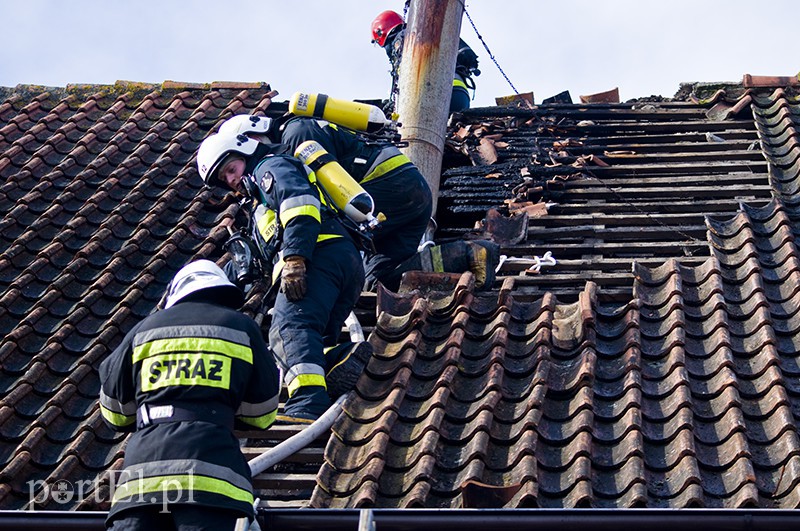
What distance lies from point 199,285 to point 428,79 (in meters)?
5.25

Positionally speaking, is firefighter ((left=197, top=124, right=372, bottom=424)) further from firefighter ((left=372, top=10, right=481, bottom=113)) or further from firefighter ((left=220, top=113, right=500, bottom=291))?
firefighter ((left=372, top=10, right=481, bottom=113))

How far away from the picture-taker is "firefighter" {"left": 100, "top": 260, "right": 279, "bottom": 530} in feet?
18.2

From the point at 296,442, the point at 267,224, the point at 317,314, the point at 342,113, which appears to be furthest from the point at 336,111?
the point at 296,442

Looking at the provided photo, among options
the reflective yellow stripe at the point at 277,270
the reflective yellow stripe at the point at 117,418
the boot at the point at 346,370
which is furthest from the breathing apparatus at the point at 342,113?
the reflective yellow stripe at the point at 117,418

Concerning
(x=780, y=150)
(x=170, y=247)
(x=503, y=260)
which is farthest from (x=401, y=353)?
(x=780, y=150)

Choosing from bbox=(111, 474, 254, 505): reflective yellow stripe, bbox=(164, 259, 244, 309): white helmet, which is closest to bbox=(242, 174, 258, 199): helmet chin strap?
bbox=(164, 259, 244, 309): white helmet

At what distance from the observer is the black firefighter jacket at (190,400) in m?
5.57

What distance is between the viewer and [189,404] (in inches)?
229

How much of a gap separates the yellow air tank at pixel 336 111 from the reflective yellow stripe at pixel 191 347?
321 centimetres

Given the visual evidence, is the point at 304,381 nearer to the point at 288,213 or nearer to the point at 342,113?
the point at 288,213

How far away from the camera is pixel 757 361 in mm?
7438

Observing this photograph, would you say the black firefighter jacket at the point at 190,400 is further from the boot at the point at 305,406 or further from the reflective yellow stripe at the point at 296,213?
the reflective yellow stripe at the point at 296,213

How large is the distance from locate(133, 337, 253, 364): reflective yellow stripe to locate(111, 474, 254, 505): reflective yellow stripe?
1.93ft

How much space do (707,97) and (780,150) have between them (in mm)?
1179
